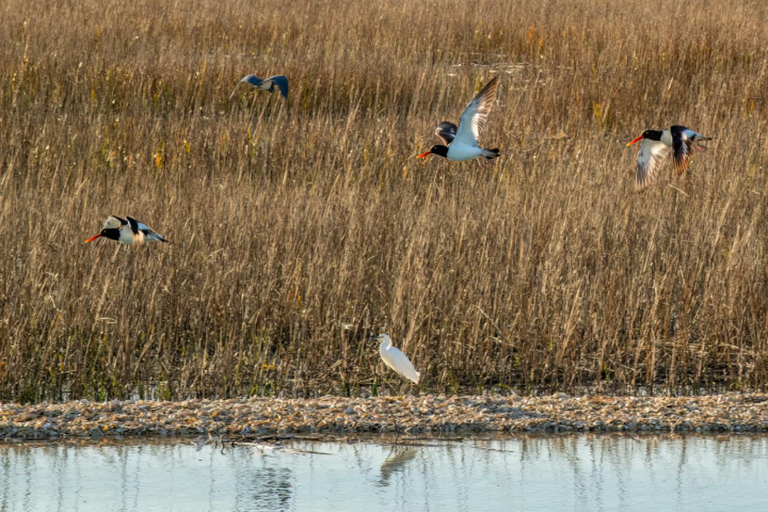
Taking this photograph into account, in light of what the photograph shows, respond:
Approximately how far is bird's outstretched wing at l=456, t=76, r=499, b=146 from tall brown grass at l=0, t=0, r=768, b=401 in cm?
46

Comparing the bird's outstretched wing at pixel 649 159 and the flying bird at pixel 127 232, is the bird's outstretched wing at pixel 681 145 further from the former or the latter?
the flying bird at pixel 127 232

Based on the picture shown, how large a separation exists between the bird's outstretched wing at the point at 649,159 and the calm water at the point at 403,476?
3.31 metres

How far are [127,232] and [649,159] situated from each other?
140 inches

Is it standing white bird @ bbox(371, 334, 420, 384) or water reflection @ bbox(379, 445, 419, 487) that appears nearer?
water reflection @ bbox(379, 445, 419, 487)

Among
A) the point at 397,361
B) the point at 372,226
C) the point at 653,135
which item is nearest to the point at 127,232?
the point at 372,226

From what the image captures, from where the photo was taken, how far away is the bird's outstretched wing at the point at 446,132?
8.14 meters

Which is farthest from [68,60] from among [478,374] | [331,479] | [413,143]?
[331,479]

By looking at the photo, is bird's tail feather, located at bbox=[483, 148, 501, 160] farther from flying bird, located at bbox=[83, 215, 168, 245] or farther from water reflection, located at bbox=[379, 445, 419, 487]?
water reflection, located at bbox=[379, 445, 419, 487]

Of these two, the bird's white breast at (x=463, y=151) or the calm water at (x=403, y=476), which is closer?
the calm water at (x=403, y=476)

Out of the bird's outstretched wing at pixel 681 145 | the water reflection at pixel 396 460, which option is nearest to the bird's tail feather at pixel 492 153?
the bird's outstretched wing at pixel 681 145

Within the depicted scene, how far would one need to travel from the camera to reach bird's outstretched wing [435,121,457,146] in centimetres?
814

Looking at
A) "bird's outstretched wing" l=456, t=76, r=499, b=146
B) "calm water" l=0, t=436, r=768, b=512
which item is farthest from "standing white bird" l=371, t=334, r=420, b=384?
"bird's outstretched wing" l=456, t=76, r=499, b=146

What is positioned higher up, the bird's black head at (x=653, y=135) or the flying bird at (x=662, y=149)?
the bird's black head at (x=653, y=135)

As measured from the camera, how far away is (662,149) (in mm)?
8008
